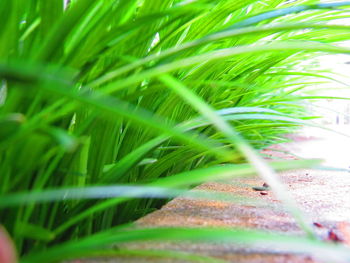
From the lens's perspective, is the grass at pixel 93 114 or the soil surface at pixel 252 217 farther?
the soil surface at pixel 252 217

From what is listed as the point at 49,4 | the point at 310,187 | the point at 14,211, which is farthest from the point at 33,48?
the point at 310,187

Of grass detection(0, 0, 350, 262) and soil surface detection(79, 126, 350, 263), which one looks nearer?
grass detection(0, 0, 350, 262)

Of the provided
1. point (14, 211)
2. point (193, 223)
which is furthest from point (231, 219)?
point (14, 211)

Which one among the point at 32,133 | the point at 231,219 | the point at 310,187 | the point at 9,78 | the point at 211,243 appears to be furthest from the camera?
the point at 310,187

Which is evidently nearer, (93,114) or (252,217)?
(93,114)

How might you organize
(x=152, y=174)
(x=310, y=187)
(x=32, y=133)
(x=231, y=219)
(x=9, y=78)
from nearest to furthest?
(x=9, y=78), (x=32, y=133), (x=231, y=219), (x=152, y=174), (x=310, y=187)

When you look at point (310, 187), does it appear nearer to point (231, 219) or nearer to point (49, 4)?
point (231, 219)

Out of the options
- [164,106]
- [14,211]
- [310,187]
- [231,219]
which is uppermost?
[310,187]

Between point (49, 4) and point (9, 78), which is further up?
point (49, 4)

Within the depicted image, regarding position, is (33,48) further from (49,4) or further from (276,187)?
(276,187)

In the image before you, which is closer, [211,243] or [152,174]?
[211,243]
